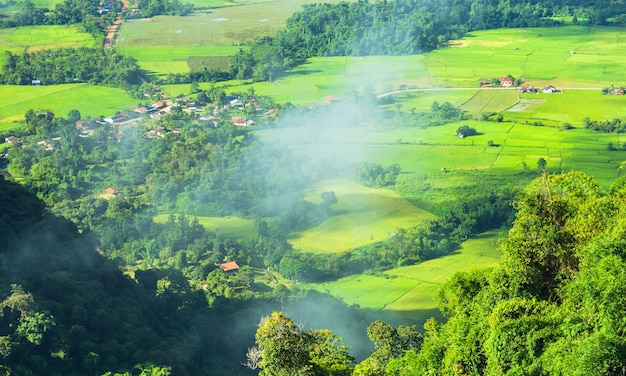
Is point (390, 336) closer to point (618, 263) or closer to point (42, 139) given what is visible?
point (618, 263)

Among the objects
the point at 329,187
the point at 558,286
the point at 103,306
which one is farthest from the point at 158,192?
the point at 558,286

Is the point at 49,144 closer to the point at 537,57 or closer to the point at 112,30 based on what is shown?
the point at 112,30

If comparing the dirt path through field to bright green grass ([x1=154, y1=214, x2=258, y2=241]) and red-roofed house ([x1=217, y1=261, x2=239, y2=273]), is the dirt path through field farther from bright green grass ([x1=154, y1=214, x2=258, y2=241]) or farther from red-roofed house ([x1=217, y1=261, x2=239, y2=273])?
red-roofed house ([x1=217, y1=261, x2=239, y2=273])

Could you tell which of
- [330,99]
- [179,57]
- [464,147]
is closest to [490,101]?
[464,147]

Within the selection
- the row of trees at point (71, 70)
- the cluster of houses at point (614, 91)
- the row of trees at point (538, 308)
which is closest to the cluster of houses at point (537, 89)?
the cluster of houses at point (614, 91)

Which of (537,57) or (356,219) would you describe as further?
(537,57)

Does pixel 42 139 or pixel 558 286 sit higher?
pixel 558 286

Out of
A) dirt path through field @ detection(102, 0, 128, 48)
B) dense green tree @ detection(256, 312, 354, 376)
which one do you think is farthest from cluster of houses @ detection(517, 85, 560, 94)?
dense green tree @ detection(256, 312, 354, 376)

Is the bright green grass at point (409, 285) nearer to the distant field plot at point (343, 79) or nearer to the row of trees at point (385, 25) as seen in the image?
the distant field plot at point (343, 79)
